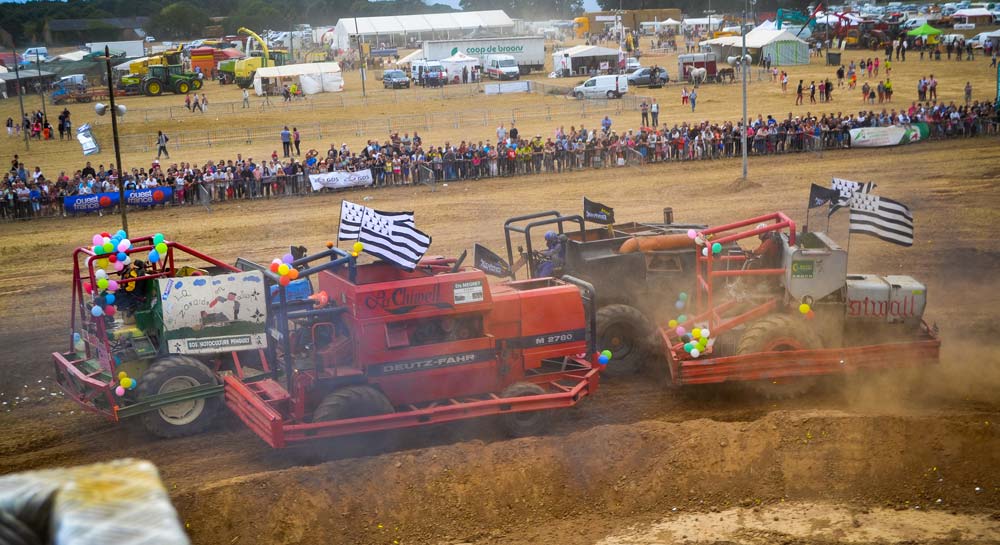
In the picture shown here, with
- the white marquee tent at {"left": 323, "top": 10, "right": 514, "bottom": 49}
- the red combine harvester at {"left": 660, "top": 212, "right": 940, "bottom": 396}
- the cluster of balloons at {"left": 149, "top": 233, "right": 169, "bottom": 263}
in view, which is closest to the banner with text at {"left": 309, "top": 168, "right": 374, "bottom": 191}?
the cluster of balloons at {"left": 149, "top": 233, "right": 169, "bottom": 263}

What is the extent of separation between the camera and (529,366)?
42.0 ft

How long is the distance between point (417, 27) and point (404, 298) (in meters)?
73.7

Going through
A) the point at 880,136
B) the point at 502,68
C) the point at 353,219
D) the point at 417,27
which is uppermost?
the point at 417,27

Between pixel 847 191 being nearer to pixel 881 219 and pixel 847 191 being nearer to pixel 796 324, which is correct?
pixel 881 219

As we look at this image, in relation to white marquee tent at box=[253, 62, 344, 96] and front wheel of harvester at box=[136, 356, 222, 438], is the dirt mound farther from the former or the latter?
white marquee tent at box=[253, 62, 344, 96]

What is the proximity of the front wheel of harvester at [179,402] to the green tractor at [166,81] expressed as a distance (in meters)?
48.6

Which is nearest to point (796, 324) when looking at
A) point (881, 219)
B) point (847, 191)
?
point (881, 219)

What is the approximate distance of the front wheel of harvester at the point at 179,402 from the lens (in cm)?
1259

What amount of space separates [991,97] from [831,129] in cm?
1442

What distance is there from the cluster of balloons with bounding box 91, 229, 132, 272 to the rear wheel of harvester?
12.0ft

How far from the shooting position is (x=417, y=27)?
8200 centimetres

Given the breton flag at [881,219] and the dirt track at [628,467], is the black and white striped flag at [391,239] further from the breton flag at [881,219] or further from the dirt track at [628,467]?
the breton flag at [881,219]

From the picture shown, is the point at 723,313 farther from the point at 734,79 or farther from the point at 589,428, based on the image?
the point at 734,79

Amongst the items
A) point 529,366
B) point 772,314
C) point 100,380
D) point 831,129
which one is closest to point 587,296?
point 529,366
